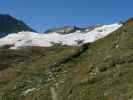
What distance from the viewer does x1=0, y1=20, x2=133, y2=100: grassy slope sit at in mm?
31672

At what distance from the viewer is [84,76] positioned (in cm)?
3612

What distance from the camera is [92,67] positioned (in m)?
38.4

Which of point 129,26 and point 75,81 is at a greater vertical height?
point 129,26

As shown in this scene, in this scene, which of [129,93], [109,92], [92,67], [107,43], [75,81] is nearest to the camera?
[129,93]

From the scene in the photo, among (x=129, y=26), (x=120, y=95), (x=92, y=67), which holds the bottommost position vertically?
(x=120, y=95)

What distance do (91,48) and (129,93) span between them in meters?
21.2

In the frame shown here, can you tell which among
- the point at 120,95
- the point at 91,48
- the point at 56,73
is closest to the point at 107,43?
the point at 91,48

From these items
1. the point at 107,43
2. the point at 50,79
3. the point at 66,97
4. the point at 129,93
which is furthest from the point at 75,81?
the point at 107,43

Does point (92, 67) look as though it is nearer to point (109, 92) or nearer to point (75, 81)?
point (75, 81)

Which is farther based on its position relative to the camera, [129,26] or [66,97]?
[129,26]

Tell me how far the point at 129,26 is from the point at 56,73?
1360cm

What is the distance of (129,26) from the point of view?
5044 centimetres

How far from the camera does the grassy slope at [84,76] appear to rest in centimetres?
3167

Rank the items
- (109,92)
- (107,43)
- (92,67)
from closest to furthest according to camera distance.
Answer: (109,92), (92,67), (107,43)
